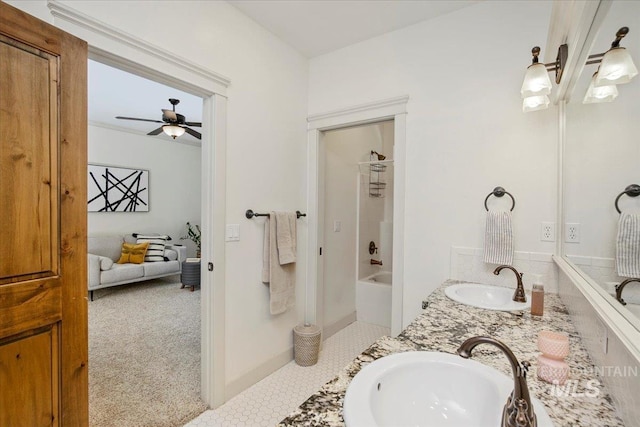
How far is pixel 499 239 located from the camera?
176cm

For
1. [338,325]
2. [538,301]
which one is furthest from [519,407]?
[338,325]

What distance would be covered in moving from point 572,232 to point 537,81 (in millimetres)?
767

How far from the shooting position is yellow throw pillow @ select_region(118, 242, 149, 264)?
4672 mm

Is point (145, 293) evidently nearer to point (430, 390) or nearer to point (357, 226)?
point (357, 226)

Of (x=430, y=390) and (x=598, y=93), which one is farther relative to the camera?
(x=598, y=93)

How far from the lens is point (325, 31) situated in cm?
228

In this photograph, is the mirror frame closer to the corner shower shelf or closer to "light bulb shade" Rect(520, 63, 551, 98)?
"light bulb shade" Rect(520, 63, 551, 98)

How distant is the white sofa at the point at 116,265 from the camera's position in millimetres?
4125

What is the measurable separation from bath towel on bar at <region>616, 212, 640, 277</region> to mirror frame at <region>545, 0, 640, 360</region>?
93 millimetres

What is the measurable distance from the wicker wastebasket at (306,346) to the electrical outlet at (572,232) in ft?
6.05

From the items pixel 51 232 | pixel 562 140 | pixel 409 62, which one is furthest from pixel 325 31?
pixel 51 232

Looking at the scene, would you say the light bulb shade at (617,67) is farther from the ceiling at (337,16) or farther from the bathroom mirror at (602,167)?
the ceiling at (337,16)

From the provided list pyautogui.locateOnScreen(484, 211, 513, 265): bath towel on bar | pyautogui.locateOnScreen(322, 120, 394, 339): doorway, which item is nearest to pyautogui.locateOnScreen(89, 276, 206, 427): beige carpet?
pyautogui.locateOnScreen(322, 120, 394, 339): doorway

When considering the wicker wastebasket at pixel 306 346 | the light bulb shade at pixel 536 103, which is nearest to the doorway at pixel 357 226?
A: the wicker wastebasket at pixel 306 346
